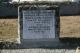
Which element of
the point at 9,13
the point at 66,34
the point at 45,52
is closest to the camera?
the point at 45,52

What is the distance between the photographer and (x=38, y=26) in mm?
8570

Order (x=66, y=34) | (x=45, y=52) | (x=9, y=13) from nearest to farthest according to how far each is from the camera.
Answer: (x=45, y=52)
(x=66, y=34)
(x=9, y=13)

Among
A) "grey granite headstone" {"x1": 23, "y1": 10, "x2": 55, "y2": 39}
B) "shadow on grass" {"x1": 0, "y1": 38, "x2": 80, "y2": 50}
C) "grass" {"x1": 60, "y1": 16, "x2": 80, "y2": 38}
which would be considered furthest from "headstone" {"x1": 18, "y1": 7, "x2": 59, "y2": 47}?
"grass" {"x1": 60, "y1": 16, "x2": 80, "y2": 38}

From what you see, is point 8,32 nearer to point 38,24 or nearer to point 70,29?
point 38,24

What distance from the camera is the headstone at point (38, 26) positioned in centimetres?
852

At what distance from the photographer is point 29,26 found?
8617 millimetres

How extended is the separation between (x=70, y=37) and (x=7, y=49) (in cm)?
170

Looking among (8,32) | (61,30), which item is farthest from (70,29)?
(8,32)

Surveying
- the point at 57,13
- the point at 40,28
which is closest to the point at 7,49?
the point at 40,28

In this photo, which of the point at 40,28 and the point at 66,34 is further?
the point at 66,34

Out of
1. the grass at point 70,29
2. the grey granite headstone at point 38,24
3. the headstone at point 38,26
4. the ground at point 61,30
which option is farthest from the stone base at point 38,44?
the grass at point 70,29

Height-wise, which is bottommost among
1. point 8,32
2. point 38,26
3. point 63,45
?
point 63,45

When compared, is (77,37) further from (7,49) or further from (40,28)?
(7,49)

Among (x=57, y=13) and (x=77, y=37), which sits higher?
(x=57, y=13)
